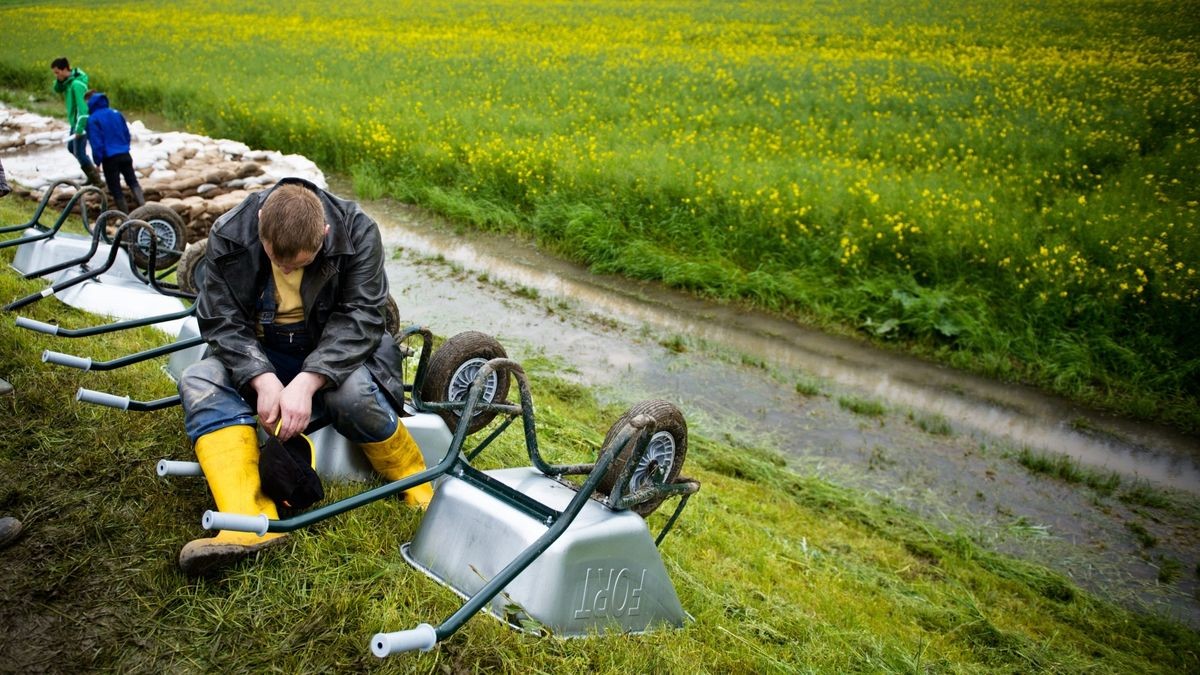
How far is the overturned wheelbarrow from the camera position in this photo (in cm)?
276

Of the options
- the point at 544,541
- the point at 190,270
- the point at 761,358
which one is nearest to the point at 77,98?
the point at 190,270

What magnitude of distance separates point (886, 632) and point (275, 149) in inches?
525

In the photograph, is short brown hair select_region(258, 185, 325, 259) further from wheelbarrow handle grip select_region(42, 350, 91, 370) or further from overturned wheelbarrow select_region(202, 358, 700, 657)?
wheelbarrow handle grip select_region(42, 350, 91, 370)

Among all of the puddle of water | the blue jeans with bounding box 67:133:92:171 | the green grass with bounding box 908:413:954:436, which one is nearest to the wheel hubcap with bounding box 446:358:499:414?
the puddle of water

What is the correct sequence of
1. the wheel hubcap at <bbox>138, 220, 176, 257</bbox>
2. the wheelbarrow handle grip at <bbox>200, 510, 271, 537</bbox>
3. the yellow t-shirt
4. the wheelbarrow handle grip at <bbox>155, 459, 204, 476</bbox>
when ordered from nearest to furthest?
the wheelbarrow handle grip at <bbox>200, 510, 271, 537</bbox> < the wheelbarrow handle grip at <bbox>155, 459, 204, 476</bbox> < the yellow t-shirt < the wheel hubcap at <bbox>138, 220, 176, 257</bbox>

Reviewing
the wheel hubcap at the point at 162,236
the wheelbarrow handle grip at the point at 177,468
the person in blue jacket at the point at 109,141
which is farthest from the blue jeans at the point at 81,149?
the wheelbarrow handle grip at the point at 177,468

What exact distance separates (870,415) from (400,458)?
15.4ft

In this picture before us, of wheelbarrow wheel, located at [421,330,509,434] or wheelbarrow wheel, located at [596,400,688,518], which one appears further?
wheelbarrow wheel, located at [421,330,509,434]

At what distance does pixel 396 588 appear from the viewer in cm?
282

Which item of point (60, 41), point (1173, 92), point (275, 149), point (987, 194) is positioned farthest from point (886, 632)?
point (60, 41)

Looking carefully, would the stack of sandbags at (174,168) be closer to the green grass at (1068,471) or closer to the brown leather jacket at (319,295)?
the brown leather jacket at (319,295)

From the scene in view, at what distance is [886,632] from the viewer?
12.6 ft

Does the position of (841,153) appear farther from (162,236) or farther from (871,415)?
(162,236)

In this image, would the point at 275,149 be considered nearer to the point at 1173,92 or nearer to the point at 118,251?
the point at 118,251
